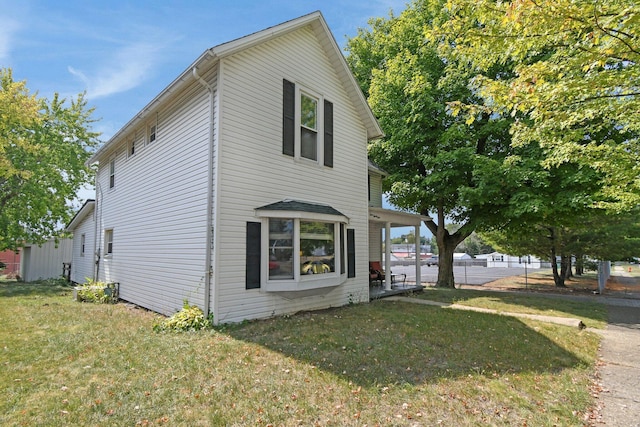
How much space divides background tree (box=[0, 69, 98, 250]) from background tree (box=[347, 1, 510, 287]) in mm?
17082

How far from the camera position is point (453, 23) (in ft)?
19.0

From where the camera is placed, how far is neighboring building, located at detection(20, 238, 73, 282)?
789 inches

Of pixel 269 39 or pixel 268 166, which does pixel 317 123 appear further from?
pixel 269 39

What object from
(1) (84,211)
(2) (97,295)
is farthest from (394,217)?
(1) (84,211)

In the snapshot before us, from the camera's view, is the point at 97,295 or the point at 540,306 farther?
the point at 540,306

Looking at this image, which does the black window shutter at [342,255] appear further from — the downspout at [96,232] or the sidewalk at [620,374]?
the downspout at [96,232]

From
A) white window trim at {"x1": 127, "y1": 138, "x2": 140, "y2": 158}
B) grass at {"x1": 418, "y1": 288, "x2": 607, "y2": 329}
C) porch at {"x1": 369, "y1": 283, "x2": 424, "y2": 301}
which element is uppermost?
white window trim at {"x1": 127, "y1": 138, "x2": 140, "y2": 158}

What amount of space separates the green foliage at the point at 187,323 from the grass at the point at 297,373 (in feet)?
1.18

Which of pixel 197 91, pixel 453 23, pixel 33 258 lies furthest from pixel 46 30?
pixel 33 258

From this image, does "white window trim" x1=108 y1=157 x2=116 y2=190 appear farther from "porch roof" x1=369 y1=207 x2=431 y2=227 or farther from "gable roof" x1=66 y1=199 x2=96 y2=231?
"porch roof" x1=369 y1=207 x2=431 y2=227

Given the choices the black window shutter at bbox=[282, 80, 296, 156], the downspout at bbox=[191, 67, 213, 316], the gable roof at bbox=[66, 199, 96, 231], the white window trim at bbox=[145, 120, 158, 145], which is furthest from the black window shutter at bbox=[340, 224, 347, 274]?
the gable roof at bbox=[66, 199, 96, 231]

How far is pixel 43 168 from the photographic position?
19.7 metres

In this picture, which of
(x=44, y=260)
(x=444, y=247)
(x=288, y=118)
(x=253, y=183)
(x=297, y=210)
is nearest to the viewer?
(x=253, y=183)

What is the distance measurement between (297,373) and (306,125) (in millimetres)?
6610
